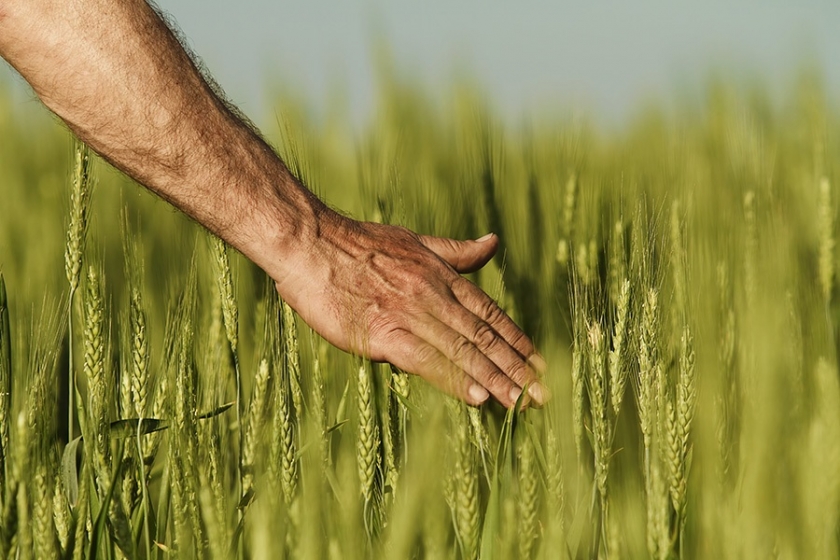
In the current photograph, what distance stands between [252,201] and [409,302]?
0.27 meters

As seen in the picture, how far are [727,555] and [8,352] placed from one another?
0.78 m

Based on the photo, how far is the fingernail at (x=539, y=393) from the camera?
1.04m

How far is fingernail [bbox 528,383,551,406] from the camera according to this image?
1040 mm

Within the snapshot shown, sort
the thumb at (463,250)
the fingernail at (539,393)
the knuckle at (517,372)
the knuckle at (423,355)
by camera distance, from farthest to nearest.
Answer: the thumb at (463,250)
the knuckle at (517,372)
the knuckle at (423,355)
the fingernail at (539,393)

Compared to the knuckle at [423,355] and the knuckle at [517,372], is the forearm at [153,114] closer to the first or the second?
the knuckle at [423,355]

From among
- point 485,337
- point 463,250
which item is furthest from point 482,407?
point 463,250

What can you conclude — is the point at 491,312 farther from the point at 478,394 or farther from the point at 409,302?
the point at 478,394

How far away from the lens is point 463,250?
4.88ft

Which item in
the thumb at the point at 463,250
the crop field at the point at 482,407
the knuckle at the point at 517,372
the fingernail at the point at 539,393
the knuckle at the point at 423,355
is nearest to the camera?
the crop field at the point at 482,407

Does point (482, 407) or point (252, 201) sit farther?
point (252, 201)

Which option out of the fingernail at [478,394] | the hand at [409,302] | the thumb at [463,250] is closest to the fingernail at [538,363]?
the hand at [409,302]

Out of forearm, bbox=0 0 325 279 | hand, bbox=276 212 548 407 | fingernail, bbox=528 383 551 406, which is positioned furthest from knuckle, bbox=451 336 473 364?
forearm, bbox=0 0 325 279

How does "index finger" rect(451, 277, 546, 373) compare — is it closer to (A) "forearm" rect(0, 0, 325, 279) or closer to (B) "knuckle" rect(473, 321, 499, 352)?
(B) "knuckle" rect(473, 321, 499, 352)

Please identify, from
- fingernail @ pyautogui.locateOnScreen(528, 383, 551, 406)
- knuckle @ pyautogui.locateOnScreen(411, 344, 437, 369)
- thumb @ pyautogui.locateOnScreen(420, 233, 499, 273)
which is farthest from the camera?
thumb @ pyautogui.locateOnScreen(420, 233, 499, 273)
